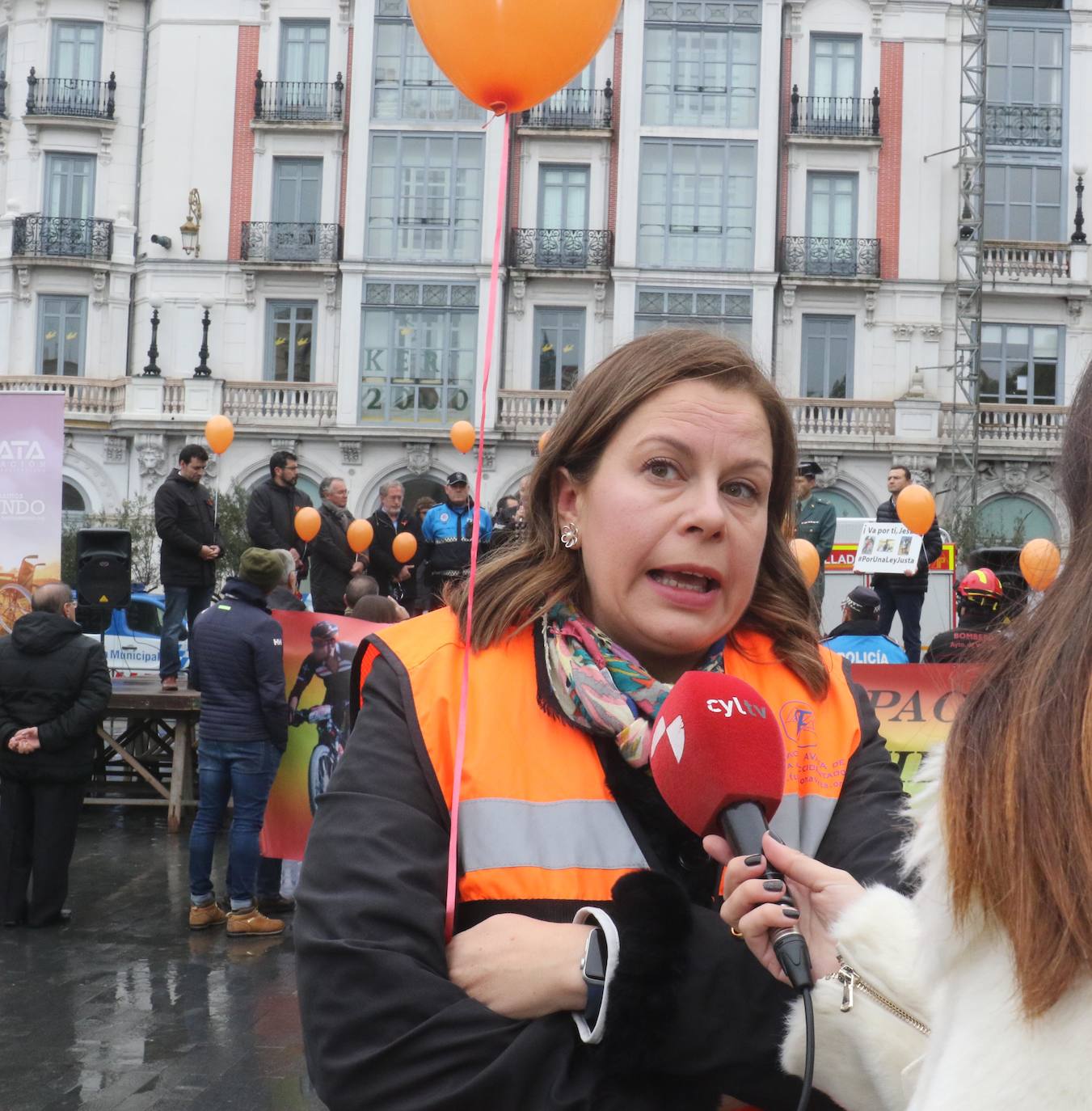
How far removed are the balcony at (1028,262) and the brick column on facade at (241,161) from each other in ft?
52.8

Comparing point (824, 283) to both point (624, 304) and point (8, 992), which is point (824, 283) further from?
point (8, 992)

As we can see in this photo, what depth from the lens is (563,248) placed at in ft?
100

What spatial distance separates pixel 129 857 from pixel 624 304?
22557 mm

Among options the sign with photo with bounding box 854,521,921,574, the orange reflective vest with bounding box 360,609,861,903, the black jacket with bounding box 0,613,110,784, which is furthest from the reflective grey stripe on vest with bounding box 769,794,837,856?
the sign with photo with bounding box 854,521,921,574

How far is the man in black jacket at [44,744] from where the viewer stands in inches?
307

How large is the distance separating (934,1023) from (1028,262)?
1258 inches

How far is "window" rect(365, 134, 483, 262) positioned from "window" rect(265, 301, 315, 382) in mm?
2127

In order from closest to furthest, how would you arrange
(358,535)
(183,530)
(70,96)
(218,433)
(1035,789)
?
(1035,789) → (183,530) → (358,535) → (218,433) → (70,96)

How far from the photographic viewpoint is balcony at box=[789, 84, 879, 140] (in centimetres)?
3052

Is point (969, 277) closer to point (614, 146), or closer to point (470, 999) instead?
point (614, 146)

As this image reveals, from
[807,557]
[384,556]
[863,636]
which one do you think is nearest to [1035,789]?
[863,636]

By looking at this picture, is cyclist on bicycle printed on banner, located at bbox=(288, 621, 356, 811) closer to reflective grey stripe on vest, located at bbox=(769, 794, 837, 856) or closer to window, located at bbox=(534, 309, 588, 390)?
reflective grey stripe on vest, located at bbox=(769, 794, 837, 856)

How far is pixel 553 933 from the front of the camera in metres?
1.55

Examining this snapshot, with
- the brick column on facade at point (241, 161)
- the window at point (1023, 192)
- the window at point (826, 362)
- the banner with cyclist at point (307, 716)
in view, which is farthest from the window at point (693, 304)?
the banner with cyclist at point (307, 716)
